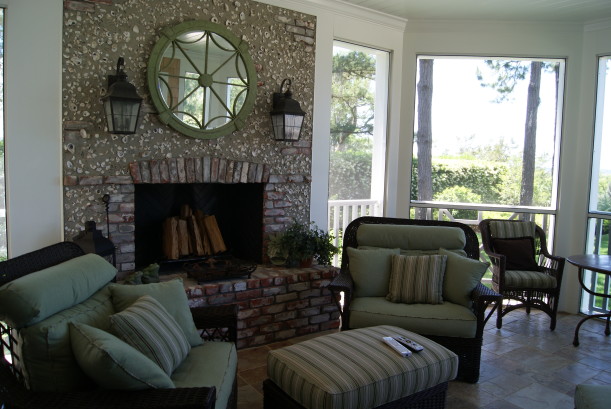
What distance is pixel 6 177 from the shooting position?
3.11m

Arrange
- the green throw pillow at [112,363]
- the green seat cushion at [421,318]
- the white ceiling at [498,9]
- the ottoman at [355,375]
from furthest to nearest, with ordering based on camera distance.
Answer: the white ceiling at [498,9] → the green seat cushion at [421,318] → the ottoman at [355,375] → the green throw pillow at [112,363]

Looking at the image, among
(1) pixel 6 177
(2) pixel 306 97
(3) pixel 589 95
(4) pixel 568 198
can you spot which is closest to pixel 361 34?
(2) pixel 306 97

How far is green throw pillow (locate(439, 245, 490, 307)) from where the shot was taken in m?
3.33

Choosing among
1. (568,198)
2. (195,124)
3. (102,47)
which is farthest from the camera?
(568,198)

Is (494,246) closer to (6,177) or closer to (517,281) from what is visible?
(517,281)

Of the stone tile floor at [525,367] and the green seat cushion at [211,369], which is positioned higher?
the green seat cushion at [211,369]

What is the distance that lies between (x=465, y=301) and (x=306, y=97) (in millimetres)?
2062

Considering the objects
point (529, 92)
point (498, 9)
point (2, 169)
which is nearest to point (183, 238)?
point (2, 169)

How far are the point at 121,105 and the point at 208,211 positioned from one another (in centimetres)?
129

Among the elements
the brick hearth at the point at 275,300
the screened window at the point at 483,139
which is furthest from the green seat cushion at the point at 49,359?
→ the screened window at the point at 483,139

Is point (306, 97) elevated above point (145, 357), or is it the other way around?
point (306, 97)

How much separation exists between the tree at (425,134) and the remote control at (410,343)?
272 centimetres

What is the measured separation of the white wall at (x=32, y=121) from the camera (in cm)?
305

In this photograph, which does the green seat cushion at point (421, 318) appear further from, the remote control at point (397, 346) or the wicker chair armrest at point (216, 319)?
the wicker chair armrest at point (216, 319)
